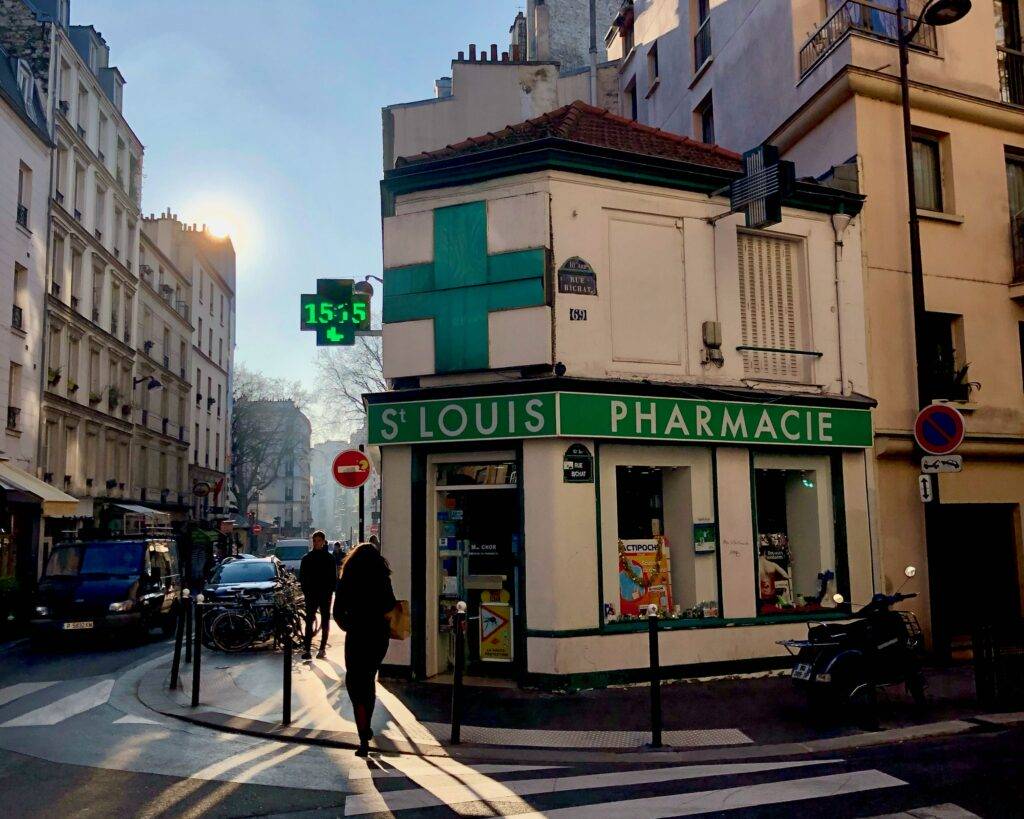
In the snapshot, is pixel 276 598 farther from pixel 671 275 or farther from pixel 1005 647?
pixel 1005 647

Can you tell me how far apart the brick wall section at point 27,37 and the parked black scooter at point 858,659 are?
29.4m

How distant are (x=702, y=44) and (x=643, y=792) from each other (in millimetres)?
17178

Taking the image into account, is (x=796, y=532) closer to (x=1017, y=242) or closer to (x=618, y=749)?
(x=618, y=749)

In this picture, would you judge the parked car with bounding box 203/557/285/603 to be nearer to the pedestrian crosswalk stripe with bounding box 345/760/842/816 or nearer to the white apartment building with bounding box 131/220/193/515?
the pedestrian crosswalk stripe with bounding box 345/760/842/816

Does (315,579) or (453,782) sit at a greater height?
(315,579)

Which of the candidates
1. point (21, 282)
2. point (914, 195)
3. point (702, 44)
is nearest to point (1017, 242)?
point (914, 195)

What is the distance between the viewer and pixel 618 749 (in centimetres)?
758

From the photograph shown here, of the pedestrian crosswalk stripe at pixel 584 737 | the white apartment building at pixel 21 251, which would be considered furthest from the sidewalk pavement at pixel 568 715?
the white apartment building at pixel 21 251

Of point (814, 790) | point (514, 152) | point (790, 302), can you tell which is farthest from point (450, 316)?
point (814, 790)

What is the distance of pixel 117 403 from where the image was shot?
113ft

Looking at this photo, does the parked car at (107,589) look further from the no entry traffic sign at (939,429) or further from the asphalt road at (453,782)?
the no entry traffic sign at (939,429)

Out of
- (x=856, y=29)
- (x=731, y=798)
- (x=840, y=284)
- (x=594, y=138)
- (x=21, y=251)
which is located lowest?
(x=731, y=798)

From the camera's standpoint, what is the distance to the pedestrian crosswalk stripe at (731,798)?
5.57 meters

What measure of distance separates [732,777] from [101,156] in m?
34.5
